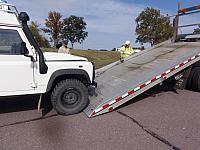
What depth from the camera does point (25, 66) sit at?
4.66 meters

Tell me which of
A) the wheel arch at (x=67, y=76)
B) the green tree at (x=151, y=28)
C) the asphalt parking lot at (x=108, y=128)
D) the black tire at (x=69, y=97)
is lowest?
the asphalt parking lot at (x=108, y=128)

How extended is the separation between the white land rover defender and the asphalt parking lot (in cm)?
65

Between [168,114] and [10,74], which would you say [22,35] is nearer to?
[10,74]

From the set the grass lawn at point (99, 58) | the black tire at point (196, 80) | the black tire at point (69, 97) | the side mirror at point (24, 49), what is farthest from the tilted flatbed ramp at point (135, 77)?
the grass lawn at point (99, 58)

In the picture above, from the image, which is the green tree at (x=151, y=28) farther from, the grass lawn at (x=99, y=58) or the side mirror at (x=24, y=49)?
the side mirror at (x=24, y=49)

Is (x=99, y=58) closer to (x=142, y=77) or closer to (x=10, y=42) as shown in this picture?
(x=142, y=77)

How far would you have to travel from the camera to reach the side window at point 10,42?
463 centimetres

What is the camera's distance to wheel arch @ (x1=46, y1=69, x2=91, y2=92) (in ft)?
16.0

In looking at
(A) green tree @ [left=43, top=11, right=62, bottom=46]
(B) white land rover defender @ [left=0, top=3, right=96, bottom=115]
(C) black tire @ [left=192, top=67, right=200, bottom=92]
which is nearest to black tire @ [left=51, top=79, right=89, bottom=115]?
(B) white land rover defender @ [left=0, top=3, right=96, bottom=115]

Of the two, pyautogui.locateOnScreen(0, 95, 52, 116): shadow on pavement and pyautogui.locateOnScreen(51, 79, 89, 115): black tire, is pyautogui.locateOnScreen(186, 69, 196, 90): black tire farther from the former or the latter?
pyautogui.locateOnScreen(0, 95, 52, 116): shadow on pavement

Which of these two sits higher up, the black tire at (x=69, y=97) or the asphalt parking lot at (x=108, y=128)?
the black tire at (x=69, y=97)

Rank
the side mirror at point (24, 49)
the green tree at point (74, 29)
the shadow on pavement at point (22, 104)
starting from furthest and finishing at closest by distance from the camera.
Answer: the green tree at point (74, 29), the shadow on pavement at point (22, 104), the side mirror at point (24, 49)

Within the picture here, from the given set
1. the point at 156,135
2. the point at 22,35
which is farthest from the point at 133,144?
the point at 22,35

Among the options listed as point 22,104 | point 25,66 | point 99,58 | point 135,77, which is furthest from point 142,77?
point 99,58
